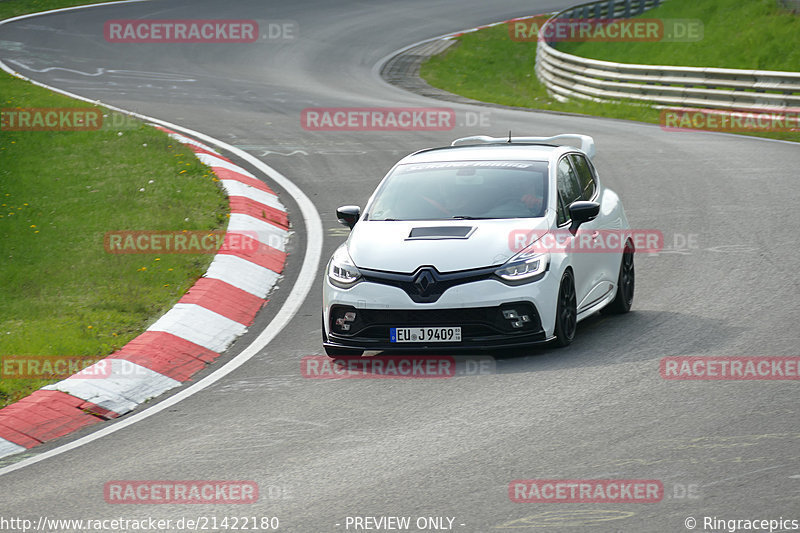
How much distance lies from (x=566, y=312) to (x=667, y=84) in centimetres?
1820

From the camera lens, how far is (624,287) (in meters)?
10.0

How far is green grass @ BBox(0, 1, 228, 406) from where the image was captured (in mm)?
9805

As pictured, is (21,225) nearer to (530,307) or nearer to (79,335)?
(79,335)

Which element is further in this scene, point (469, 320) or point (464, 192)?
point (464, 192)

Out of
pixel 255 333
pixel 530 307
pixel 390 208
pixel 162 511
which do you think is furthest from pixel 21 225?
pixel 162 511

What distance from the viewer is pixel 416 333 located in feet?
27.7
